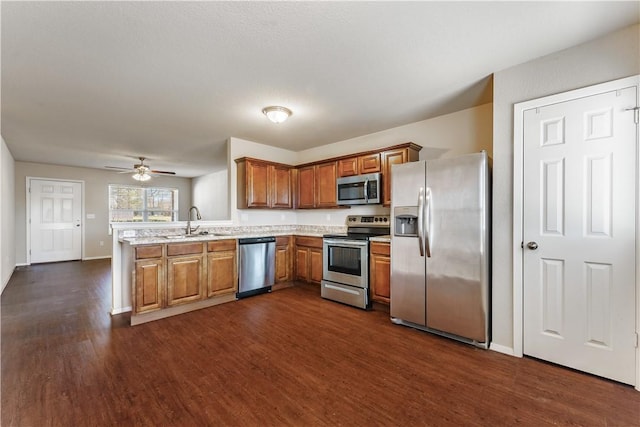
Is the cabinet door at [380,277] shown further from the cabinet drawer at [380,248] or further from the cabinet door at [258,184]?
the cabinet door at [258,184]

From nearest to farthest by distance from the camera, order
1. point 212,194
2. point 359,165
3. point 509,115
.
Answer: point 509,115 → point 359,165 → point 212,194

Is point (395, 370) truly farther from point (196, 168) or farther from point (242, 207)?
point (196, 168)

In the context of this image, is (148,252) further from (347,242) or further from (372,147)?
(372,147)

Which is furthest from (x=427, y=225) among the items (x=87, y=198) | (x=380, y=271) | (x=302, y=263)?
(x=87, y=198)

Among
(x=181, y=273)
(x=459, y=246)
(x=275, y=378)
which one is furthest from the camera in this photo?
(x=181, y=273)

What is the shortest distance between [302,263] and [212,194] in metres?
5.25

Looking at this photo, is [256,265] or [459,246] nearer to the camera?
[459,246]

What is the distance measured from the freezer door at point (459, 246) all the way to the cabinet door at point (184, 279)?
2.86 m

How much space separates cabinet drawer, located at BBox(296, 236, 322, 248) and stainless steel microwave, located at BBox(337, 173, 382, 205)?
0.71 metres

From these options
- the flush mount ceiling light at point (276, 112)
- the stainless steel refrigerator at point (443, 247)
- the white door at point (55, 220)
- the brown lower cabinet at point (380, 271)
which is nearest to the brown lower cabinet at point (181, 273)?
the flush mount ceiling light at point (276, 112)

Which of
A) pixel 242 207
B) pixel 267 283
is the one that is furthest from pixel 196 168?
pixel 267 283

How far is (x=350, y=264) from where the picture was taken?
3.85m

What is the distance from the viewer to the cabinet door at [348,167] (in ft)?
14.0

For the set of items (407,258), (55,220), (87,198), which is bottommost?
(407,258)
